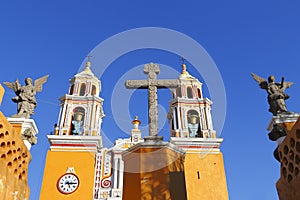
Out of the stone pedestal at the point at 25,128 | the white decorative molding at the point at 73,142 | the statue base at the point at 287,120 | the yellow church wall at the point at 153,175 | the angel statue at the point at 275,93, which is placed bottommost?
the yellow church wall at the point at 153,175

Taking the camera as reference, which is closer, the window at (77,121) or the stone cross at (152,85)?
the stone cross at (152,85)

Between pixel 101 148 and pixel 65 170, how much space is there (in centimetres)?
254

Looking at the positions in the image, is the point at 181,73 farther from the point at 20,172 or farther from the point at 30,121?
the point at 20,172

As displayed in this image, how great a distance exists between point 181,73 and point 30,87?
12.6 m

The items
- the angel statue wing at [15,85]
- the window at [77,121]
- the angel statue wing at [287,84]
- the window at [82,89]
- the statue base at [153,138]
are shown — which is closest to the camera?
the statue base at [153,138]

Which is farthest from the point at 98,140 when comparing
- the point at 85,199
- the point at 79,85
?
the point at 79,85

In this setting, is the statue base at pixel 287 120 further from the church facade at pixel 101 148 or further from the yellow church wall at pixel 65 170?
the yellow church wall at pixel 65 170

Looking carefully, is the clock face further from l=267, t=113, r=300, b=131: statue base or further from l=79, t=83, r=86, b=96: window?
l=267, t=113, r=300, b=131: statue base

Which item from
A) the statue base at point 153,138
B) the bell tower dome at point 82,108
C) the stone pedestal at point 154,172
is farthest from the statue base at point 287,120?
the bell tower dome at point 82,108

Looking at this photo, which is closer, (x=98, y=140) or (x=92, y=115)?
(x=98, y=140)

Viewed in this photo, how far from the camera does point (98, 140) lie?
15.8 metres

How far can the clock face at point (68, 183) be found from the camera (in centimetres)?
1452

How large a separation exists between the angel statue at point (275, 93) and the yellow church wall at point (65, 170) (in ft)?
31.6

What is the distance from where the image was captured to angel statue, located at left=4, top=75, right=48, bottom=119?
8430 mm
